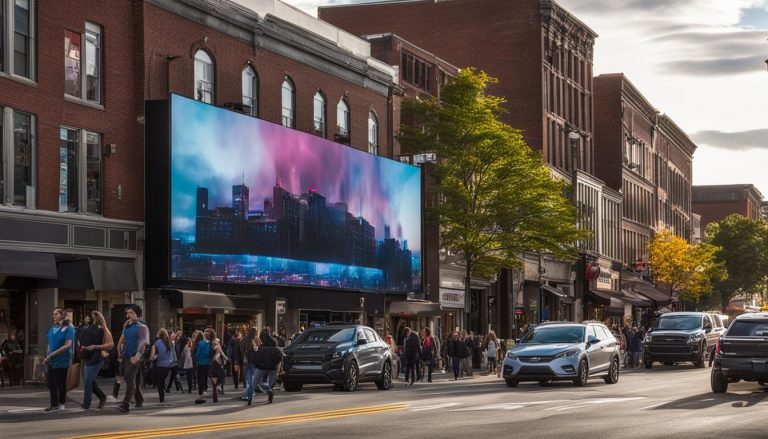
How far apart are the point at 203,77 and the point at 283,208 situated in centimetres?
578

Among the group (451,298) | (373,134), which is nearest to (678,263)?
(451,298)

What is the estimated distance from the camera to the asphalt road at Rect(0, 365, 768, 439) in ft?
59.7

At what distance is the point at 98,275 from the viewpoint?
120 feet

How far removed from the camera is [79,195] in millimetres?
37094

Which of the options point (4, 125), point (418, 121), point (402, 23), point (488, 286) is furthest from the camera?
point (402, 23)

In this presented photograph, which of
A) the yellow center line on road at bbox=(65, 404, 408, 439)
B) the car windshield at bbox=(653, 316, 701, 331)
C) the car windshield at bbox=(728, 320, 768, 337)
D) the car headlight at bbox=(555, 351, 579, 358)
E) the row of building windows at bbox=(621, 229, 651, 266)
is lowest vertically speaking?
the yellow center line on road at bbox=(65, 404, 408, 439)

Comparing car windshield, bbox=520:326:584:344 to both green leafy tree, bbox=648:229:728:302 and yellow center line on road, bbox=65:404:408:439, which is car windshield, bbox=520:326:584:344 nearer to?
yellow center line on road, bbox=65:404:408:439

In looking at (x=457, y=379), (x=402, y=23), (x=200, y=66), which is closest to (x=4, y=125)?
(x=200, y=66)

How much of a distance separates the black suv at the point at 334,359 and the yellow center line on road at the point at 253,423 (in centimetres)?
642

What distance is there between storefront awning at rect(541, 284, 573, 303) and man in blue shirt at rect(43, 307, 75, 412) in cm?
5201

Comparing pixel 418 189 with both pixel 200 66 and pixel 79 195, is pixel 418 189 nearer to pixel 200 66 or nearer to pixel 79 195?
pixel 200 66

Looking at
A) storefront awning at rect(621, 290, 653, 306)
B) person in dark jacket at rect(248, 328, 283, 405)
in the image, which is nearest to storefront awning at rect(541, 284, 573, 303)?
storefront awning at rect(621, 290, 653, 306)

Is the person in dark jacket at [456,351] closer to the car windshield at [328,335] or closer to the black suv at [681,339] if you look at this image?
the black suv at [681,339]

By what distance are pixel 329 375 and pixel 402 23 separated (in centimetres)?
5185
